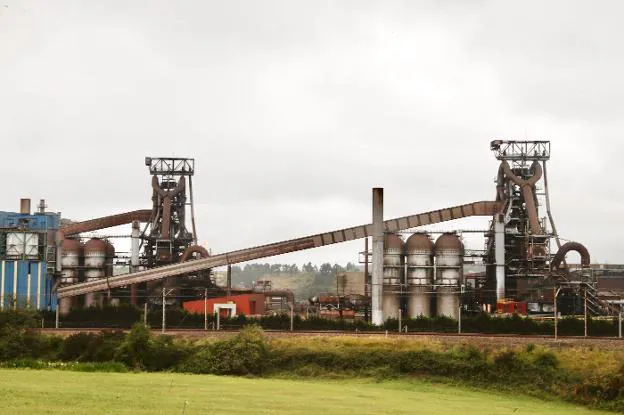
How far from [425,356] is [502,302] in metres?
31.3

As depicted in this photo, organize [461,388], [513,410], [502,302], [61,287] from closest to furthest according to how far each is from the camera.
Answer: [513,410], [461,388], [502,302], [61,287]

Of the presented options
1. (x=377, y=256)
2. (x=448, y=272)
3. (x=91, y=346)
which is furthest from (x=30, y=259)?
(x=448, y=272)

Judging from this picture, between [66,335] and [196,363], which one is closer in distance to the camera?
[196,363]

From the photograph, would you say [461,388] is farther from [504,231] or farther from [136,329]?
[504,231]

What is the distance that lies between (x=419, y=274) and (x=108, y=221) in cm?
3319

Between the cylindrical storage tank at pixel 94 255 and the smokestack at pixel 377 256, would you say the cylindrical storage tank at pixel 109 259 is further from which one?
the smokestack at pixel 377 256

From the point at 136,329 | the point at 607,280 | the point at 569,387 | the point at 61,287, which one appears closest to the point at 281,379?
the point at 136,329

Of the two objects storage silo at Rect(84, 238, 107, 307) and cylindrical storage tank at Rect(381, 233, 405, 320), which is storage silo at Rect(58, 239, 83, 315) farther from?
cylindrical storage tank at Rect(381, 233, 405, 320)

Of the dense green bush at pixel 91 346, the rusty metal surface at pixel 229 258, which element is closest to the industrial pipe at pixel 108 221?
the rusty metal surface at pixel 229 258

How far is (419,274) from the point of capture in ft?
253

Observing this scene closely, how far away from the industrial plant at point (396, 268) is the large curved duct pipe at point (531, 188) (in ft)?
0.30

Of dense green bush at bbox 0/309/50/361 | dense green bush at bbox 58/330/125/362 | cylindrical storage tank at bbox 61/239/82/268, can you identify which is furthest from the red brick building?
dense green bush at bbox 58/330/125/362

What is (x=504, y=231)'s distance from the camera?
77312 millimetres

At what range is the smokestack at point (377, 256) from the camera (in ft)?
239
